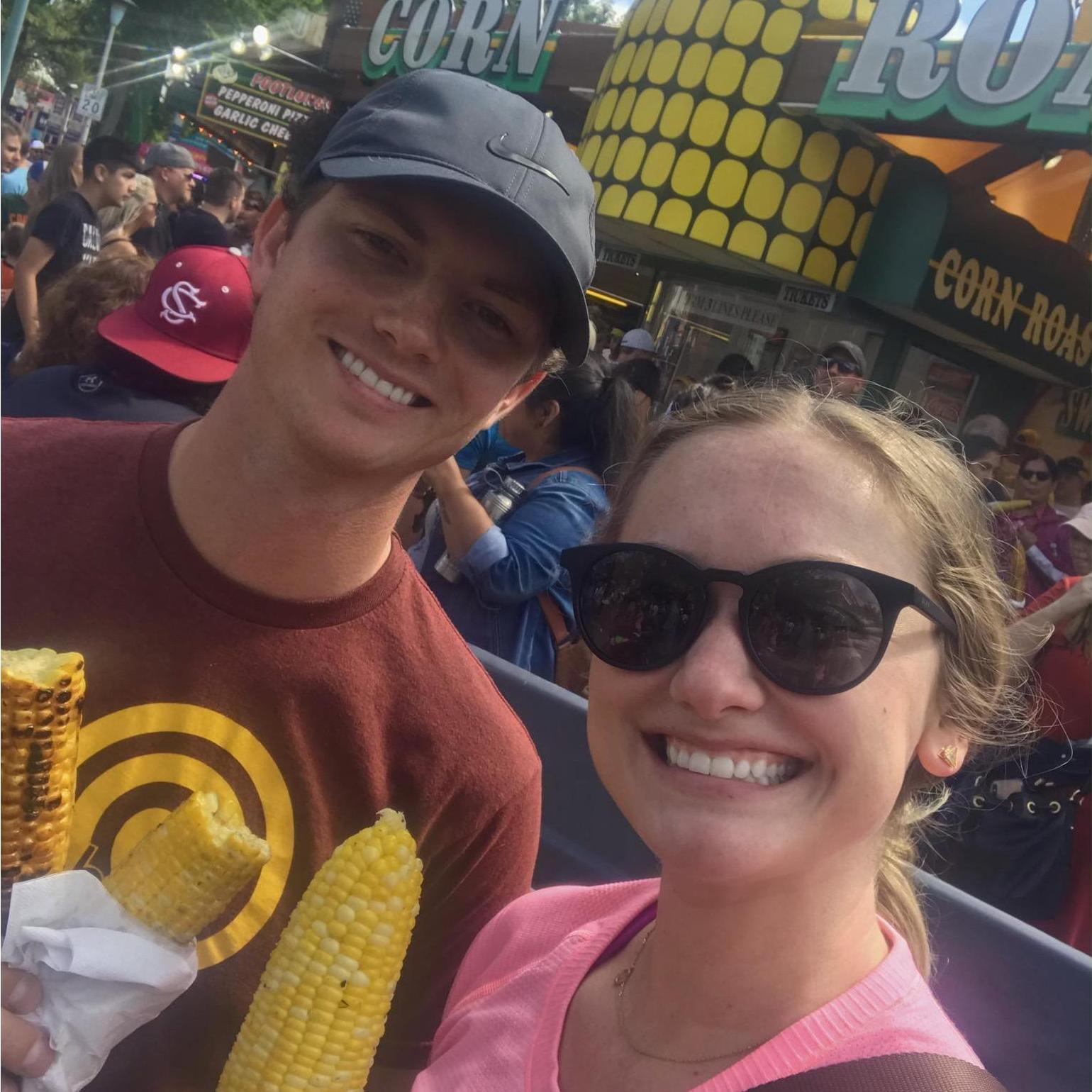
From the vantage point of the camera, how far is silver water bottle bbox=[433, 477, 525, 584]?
11.5 feet

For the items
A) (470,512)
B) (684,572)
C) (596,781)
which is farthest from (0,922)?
(470,512)

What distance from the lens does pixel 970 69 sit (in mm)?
7066

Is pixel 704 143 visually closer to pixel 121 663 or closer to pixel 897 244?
pixel 897 244

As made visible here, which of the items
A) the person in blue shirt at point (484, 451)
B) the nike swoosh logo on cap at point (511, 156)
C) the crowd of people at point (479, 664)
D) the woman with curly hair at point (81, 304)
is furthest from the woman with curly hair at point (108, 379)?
the person in blue shirt at point (484, 451)

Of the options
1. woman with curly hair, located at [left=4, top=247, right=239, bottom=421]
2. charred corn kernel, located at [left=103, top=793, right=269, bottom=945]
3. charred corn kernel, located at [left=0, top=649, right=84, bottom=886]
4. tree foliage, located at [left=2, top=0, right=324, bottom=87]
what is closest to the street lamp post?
tree foliage, located at [left=2, top=0, right=324, bottom=87]

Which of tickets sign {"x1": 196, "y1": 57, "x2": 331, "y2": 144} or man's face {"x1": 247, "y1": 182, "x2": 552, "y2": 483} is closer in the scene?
man's face {"x1": 247, "y1": 182, "x2": 552, "y2": 483}

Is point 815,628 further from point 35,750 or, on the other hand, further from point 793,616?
point 35,750

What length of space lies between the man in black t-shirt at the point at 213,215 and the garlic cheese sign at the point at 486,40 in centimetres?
501

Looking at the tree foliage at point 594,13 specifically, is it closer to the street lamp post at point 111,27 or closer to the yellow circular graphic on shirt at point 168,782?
the street lamp post at point 111,27

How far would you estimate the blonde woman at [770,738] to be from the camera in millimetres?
1157

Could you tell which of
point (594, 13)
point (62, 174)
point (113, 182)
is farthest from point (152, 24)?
point (113, 182)

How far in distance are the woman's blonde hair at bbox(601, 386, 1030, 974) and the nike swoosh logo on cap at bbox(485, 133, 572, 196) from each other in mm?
426

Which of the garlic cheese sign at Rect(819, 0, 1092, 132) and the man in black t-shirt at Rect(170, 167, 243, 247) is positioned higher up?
the garlic cheese sign at Rect(819, 0, 1092, 132)

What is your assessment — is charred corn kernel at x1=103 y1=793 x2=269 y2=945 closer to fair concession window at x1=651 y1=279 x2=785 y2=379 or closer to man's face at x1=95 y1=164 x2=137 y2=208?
man's face at x1=95 y1=164 x2=137 y2=208
